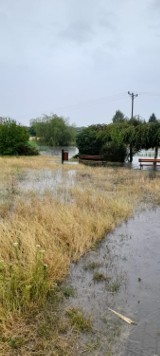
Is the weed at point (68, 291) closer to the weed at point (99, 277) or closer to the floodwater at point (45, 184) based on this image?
the weed at point (99, 277)

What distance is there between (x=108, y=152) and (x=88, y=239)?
2090 centimetres

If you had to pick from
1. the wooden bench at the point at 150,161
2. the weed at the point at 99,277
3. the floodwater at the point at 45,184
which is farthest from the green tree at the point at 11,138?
the weed at the point at 99,277

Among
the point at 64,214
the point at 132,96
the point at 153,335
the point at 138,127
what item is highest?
the point at 132,96

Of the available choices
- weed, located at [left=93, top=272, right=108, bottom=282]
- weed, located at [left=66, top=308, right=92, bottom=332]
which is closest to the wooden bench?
weed, located at [left=93, top=272, right=108, bottom=282]

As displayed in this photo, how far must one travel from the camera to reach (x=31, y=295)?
14.0 feet

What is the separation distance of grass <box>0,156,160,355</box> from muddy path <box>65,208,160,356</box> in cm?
26

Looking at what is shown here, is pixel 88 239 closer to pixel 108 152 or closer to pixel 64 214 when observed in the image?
pixel 64 214

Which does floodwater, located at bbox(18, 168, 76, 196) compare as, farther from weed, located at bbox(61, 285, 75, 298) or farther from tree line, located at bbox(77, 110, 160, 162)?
tree line, located at bbox(77, 110, 160, 162)

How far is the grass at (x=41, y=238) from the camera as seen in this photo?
152 inches

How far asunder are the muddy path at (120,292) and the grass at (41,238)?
0.85ft

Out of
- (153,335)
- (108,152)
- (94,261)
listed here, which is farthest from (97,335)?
(108,152)

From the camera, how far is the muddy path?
358 cm

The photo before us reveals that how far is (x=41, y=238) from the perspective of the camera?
20.0ft

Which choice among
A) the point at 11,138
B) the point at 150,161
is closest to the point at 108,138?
the point at 150,161
